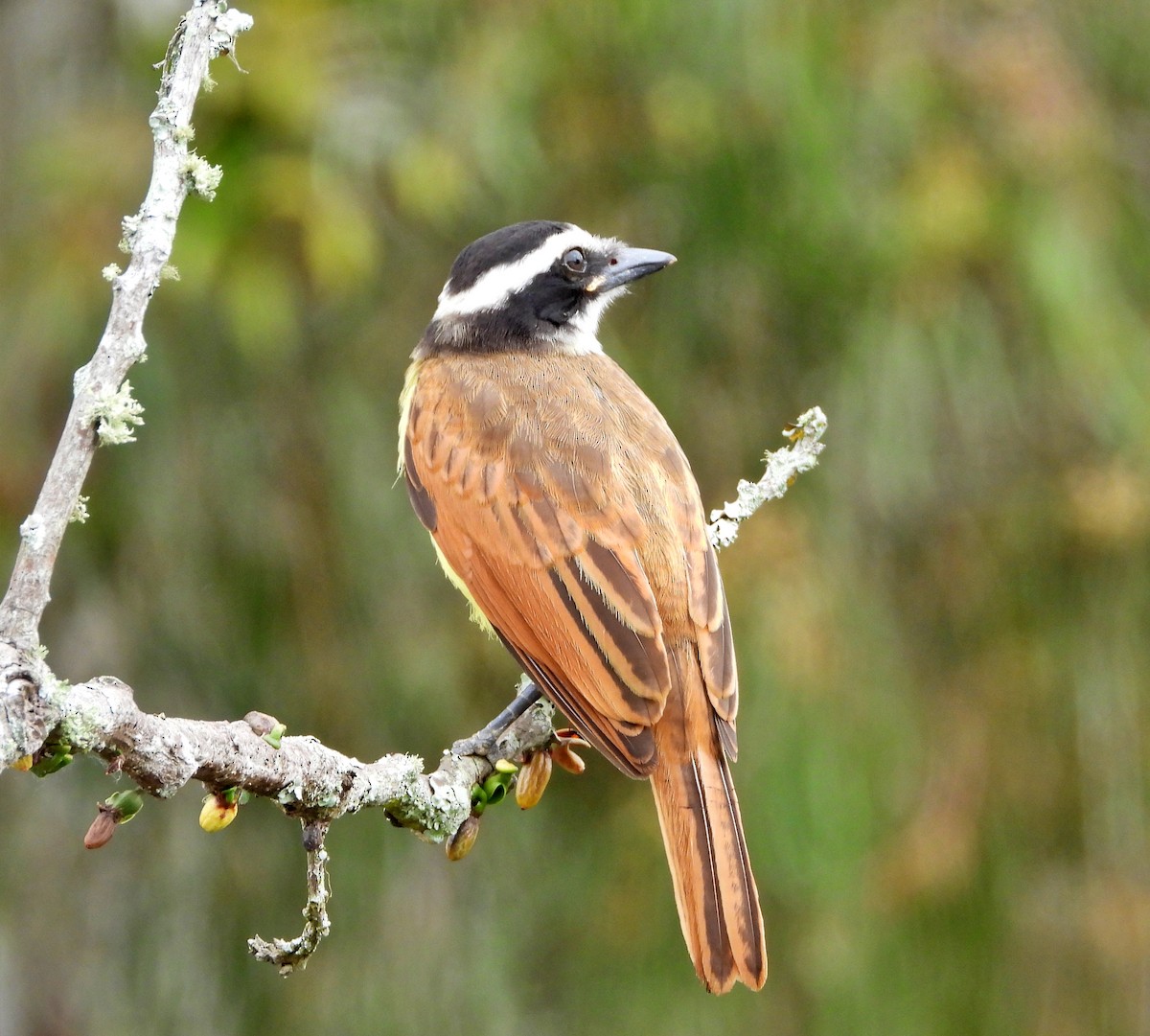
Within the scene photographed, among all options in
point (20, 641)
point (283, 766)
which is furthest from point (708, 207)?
point (20, 641)

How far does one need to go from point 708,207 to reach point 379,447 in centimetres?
151

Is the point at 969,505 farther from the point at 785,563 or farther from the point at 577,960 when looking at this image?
the point at 577,960

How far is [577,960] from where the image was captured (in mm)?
6047

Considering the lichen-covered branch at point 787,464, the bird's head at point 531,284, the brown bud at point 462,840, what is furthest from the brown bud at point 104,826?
the bird's head at point 531,284

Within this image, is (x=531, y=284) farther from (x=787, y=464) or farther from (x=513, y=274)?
(x=787, y=464)

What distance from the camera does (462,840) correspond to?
11.0 feet

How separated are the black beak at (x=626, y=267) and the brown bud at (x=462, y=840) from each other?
2.16 meters

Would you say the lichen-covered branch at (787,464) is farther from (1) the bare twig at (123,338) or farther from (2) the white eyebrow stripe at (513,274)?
(1) the bare twig at (123,338)

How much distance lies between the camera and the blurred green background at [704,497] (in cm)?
562

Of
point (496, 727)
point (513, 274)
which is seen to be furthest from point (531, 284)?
point (496, 727)

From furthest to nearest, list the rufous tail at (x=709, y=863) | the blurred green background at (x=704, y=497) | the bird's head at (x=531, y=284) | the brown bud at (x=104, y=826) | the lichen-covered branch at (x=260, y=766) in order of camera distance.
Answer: the blurred green background at (x=704, y=497) < the bird's head at (x=531, y=284) < the rufous tail at (x=709, y=863) < the brown bud at (x=104, y=826) < the lichen-covered branch at (x=260, y=766)

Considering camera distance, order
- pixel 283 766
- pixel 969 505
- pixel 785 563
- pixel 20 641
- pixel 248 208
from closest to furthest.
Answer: pixel 20 641 → pixel 283 766 → pixel 248 208 → pixel 785 563 → pixel 969 505

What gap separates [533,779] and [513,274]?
1.86 metres

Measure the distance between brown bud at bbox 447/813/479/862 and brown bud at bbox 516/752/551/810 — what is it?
10.7 inches
